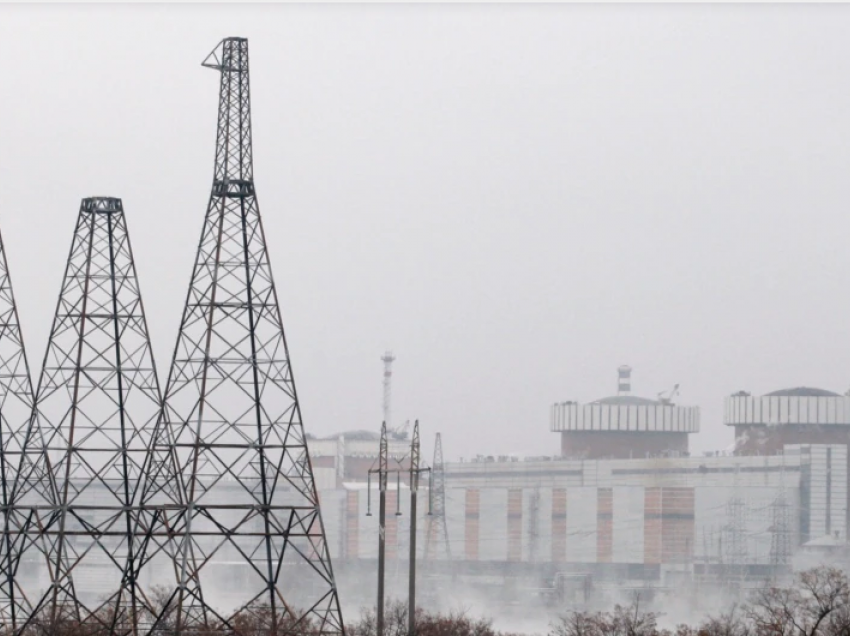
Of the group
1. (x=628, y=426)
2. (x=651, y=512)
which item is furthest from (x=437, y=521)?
(x=628, y=426)

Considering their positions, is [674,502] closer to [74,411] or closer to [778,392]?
[778,392]

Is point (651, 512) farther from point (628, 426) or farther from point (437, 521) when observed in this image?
point (628, 426)

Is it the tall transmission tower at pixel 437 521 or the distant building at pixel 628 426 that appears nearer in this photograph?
the tall transmission tower at pixel 437 521

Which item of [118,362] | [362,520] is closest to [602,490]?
[362,520]

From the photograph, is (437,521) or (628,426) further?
(628,426)

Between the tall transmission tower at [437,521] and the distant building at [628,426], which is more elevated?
the distant building at [628,426]

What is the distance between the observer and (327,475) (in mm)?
192750

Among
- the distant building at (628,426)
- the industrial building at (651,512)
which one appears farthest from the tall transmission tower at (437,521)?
the distant building at (628,426)

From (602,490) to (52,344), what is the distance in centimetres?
12162

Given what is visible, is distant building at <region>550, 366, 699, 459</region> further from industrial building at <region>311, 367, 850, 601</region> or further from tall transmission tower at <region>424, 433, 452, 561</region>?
tall transmission tower at <region>424, 433, 452, 561</region>

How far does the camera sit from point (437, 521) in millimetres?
170500

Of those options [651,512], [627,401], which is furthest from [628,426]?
[651,512]

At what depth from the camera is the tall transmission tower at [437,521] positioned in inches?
6442

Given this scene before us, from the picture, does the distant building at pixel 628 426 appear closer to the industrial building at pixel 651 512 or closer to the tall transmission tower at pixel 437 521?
the industrial building at pixel 651 512
